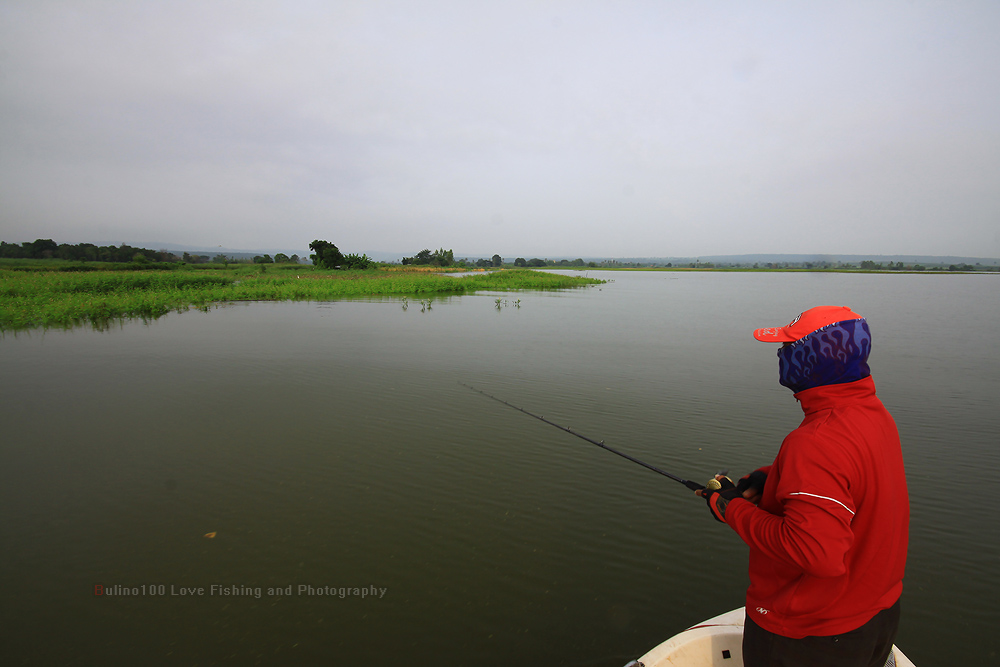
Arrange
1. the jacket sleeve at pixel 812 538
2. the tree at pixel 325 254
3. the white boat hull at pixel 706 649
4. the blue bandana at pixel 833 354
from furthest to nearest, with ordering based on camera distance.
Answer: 1. the tree at pixel 325 254
2. the white boat hull at pixel 706 649
3. the blue bandana at pixel 833 354
4. the jacket sleeve at pixel 812 538

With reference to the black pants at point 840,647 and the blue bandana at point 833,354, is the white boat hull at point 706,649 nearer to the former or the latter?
the black pants at point 840,647

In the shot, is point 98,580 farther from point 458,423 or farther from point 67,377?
point 67,377

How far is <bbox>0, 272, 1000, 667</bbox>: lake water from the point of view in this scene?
3373mm

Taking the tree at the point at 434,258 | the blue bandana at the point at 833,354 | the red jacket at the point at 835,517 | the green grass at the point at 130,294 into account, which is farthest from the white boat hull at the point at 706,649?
the tree at the point at 434,258

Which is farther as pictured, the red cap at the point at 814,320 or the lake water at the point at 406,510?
the lake water at the point at 406,510

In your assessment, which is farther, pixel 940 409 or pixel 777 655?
pixel 940 409

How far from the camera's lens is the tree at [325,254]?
5203 centimetres

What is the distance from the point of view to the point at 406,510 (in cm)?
484

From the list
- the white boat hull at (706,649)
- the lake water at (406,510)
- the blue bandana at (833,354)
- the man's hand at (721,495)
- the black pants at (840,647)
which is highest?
the blue bandana at (833,354)

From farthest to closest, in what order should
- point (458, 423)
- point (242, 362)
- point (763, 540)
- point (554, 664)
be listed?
point (242, 362)
point (458, 423)
point (554, 664)
point (763, 540)

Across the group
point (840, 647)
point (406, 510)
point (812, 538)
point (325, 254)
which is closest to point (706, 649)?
point (840, 647)

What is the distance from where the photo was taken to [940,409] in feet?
26.9

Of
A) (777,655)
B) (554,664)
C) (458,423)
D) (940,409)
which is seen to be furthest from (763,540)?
(940,409)

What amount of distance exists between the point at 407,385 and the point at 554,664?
6682mm
